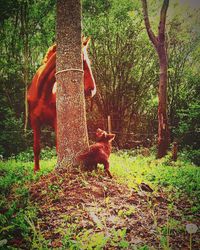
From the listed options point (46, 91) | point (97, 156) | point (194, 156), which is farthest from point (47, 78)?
point (194, 156)

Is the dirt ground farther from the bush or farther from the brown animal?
the bush

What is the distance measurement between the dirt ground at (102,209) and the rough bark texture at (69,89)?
36 cm

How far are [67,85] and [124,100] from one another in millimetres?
7769

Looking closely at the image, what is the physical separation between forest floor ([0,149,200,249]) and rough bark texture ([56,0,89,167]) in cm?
35

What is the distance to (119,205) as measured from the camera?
373cm

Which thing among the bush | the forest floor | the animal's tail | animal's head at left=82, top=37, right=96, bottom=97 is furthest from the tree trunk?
the animal's tail

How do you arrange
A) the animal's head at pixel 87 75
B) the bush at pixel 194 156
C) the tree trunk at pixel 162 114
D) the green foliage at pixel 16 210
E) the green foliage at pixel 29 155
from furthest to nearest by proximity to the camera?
the bush at pixel 194 156
the green foliage at pixel 29 155
the tree trunk at pixel 162 114
the animal's head at pixel 87 75
the green foliage at pixel 16 210

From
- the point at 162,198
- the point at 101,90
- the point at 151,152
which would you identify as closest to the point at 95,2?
the point at 101,90

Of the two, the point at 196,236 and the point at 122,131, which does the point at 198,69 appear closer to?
the point at 122,131

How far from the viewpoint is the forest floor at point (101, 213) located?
2980 mm

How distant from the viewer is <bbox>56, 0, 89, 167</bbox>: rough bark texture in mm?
4551

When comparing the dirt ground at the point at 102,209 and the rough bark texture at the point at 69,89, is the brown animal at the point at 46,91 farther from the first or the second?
the dirt ground at the point at 102,209

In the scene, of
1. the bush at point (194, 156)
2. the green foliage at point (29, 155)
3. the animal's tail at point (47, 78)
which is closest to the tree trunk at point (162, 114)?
the bush at point (194, 156)

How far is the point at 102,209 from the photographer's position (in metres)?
3.61
